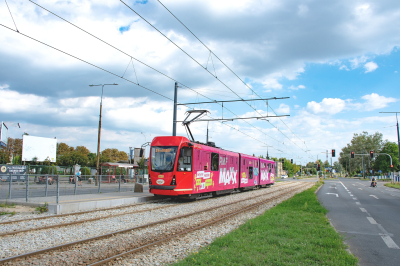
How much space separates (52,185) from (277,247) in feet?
39.0

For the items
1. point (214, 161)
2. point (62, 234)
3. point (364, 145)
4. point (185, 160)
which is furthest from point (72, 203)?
point (364, 145)

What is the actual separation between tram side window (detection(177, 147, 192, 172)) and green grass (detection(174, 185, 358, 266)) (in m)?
6.92

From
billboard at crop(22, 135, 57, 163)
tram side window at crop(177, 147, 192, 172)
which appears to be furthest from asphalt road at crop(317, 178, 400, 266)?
billboard at crop(22, 135, 57, 163)

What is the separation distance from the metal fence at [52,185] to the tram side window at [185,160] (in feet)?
18.5

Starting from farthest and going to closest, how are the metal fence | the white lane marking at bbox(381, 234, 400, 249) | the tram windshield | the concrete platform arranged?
the tram windshield → the metal fence → the concrete platform → the white lane marking at bbox(381, 234, 400, 249)

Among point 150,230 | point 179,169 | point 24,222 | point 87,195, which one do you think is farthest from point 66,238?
point 87,195

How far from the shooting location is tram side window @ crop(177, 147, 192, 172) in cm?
1578

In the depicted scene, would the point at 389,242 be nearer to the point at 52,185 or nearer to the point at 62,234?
the point at 62,234

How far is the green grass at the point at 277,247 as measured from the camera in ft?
18.6

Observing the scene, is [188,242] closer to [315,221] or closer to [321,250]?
[321,250]

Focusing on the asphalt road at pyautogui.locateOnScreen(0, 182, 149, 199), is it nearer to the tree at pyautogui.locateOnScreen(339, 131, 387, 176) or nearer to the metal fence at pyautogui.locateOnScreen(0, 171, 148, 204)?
the metal fence at pyautogui.locateOnScreen(0, 171, 148, 204)

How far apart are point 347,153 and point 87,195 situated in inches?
4701

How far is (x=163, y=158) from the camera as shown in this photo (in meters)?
16.0

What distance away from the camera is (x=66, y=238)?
765cm
